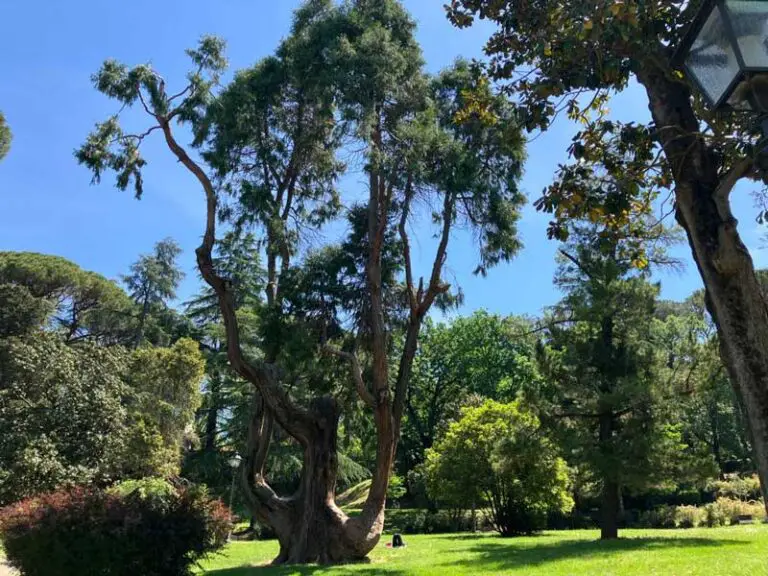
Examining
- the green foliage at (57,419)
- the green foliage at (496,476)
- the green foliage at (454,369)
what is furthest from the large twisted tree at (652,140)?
the green foliage at (454,369)

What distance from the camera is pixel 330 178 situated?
17.2m

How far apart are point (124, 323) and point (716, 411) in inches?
1555

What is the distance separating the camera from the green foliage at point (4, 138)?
21703mm

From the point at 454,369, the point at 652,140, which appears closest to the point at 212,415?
the point at 454,369

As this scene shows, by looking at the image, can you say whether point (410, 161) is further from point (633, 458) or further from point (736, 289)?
point (736, 289)

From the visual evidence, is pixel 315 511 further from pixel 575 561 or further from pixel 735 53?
pixel 735 53

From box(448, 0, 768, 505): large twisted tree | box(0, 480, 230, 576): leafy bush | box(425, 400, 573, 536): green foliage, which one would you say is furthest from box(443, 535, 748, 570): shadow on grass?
box(448, 0, 768, 505): large twisted tree

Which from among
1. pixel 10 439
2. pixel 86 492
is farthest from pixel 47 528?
pixel 10 439

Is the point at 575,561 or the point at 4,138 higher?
the point at 4,138

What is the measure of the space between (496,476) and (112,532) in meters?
14.7

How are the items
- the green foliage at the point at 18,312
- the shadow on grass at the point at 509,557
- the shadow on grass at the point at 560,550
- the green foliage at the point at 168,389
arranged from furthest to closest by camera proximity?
the green foliage at the point at 18,312 → the green foliage at the point at 168,389 → the shadow on grass at the point at 560,550 → the shadow on grass at the point at 509,557

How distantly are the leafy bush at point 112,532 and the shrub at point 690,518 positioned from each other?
2059 cm

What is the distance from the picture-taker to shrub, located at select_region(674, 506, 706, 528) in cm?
2345

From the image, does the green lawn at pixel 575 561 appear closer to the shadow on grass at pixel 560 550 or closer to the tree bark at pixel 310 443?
the shadow on grass at pixel 560 550
